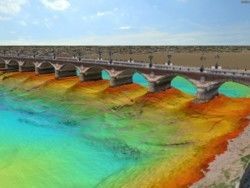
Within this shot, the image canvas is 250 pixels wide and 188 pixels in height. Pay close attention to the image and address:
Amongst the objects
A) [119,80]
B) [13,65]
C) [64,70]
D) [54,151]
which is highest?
[64,70]

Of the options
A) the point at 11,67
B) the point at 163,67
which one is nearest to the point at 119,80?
the point at 163,67

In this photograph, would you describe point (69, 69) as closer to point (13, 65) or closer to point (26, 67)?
point (26, 67)

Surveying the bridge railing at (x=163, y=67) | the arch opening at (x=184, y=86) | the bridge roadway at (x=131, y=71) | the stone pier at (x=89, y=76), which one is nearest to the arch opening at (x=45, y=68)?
the bridge roadway at (x=131, y=71)

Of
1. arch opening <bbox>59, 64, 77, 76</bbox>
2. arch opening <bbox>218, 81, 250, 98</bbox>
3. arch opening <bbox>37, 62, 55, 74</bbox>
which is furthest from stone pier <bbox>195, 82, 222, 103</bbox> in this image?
arch opening <bbox>37, 62, 55, 74</bbox>

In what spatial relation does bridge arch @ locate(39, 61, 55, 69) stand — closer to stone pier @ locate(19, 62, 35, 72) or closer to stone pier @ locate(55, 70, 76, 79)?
stone pier @ locate(55, 70, 76, 79)

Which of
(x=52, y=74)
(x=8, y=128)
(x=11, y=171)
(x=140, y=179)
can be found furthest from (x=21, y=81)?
(x=140, y=179)

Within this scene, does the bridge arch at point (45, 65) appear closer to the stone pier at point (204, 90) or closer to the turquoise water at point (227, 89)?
the turquoise water at point (227, 89)
